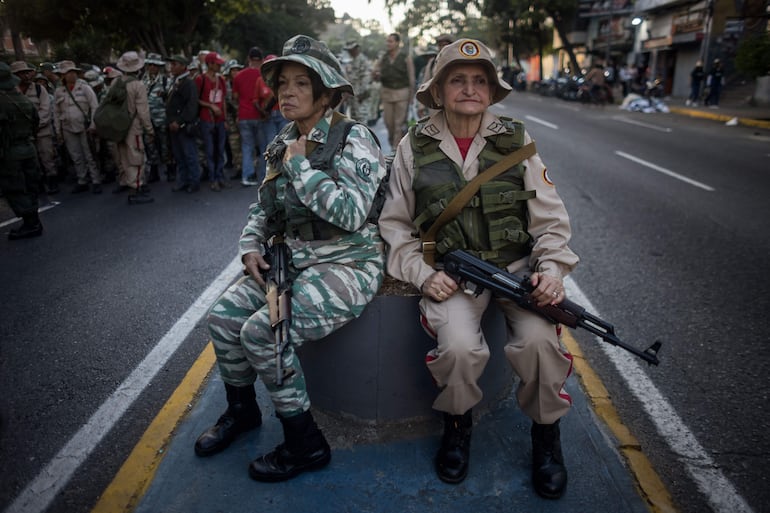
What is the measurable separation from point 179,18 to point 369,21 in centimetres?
11637

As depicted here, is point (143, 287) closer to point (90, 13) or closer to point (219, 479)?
point (219, 479)

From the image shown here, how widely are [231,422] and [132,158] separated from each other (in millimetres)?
5836

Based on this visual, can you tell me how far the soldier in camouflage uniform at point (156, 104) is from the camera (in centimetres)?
855

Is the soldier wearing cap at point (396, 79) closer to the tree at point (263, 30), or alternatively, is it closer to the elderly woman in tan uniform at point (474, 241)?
the elderly woman in tan uniform at point (474, 241)

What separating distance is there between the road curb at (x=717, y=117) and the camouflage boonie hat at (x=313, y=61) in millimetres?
16464

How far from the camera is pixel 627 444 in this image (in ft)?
8.26

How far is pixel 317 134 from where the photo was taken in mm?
2496

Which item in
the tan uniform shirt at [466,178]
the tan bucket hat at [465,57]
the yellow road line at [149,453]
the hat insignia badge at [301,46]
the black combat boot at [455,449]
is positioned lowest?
the yellow road line at [149,453]

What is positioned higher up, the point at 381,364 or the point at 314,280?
the point at 314,280

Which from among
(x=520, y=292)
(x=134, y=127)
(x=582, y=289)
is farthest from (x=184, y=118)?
(x=520, y=292)

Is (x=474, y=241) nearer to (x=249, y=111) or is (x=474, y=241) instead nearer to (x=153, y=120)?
(x=249, y=111)

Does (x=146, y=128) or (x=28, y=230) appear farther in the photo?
(x=146, y=128)

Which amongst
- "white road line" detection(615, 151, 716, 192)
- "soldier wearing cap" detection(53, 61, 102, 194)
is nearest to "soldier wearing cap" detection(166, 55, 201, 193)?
"soldier wearing cap" detection(53, 61, 102, 194)

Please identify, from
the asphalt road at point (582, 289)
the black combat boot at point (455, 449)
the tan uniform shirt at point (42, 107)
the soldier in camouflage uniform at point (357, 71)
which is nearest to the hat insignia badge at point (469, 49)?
the black combat boot at point (455, 449)
